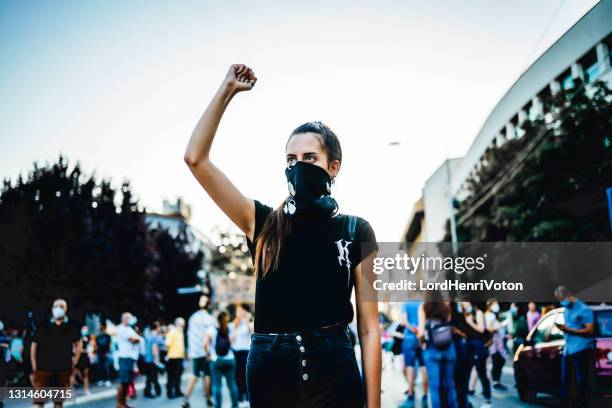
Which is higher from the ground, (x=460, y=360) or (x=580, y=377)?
(x=460, y=360)

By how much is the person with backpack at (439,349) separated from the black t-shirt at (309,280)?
21.1 ft

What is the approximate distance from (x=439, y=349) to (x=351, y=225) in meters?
6.49

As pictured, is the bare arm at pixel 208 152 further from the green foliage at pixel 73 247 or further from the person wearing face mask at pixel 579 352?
the green foliage at pixel 73 247

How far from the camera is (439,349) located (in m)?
8.07

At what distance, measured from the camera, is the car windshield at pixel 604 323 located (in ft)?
28.8

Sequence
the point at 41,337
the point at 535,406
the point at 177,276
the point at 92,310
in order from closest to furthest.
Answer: the point at 41,337 < the point at 535,406 < the point at 92,310 < the point at 177,276

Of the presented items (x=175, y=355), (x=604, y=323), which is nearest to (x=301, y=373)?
(x=604, y=323)

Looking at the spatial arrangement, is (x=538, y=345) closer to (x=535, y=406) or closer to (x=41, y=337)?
(x=535, y=406)

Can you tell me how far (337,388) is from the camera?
1.82 metres

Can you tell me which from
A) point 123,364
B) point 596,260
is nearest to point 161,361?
point 123,364

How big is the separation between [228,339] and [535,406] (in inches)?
204

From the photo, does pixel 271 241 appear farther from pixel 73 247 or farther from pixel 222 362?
pixel 73 247

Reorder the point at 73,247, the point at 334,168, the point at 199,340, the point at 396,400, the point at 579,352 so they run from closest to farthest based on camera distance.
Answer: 1. the point at 334,168
2. the point at 579,352
3. the point at 396,400
4. the point at 199,340
5. the point at 73,247

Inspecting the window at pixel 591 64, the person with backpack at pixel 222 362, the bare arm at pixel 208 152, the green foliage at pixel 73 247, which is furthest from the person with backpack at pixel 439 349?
the window at pixel 591 64
